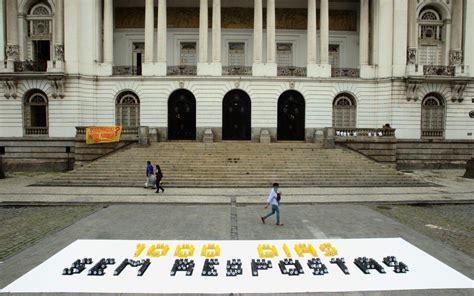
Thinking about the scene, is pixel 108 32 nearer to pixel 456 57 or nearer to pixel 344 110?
pixel 344 110

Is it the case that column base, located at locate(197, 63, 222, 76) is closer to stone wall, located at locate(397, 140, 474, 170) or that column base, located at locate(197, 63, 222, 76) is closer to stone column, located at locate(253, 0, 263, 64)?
stone column, located at locate(253, 0, 263, 64)

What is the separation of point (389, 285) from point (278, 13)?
1266 inches

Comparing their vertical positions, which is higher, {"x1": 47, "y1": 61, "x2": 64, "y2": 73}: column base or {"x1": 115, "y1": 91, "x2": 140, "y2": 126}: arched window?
{"x1": 47, "y1": 61, "x2": 64, "y2": 73}: column base

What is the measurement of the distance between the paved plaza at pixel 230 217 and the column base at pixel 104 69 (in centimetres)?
1351

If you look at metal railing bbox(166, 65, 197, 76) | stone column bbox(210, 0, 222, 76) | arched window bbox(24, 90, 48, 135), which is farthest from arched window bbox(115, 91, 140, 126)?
stone column bbox(210, 0, 222, 76)

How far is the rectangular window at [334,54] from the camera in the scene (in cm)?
3612

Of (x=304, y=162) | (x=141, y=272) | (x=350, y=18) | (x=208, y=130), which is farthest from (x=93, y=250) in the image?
(x=350, y=18)

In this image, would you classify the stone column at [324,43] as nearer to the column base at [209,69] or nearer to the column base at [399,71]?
the column base at [399,71]

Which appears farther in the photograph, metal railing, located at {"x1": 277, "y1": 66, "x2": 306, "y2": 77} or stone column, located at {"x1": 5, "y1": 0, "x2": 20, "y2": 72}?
metal railing, located at {"x1": 277, "y1": 66, "x2": 306, "y2": 77}

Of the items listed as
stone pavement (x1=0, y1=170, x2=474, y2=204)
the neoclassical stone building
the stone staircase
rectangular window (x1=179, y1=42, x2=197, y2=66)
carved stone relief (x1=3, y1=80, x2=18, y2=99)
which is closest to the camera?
stone pavement (x1=0, y1=170, x2=474, y2=204)

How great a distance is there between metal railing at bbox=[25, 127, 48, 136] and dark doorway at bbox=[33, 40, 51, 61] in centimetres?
662

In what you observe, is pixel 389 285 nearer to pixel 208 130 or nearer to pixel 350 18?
pixel 208 130

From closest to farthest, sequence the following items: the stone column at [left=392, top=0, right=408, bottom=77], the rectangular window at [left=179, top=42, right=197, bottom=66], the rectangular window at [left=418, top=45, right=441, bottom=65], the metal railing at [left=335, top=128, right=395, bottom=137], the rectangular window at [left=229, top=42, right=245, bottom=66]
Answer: the metal railing at [left=335, top=128, right=395, bottom=137], the stone column at [left=392, top=0, right=408, bottom=77], the rectangular window at [left=418, top=45, right=441, bottom=65], the rectangular window at [left=179, top=42, right=197, bottom=66], the rectangular window at [left=229, top=42, right=245, bottom=66]

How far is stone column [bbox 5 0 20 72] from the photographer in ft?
103
